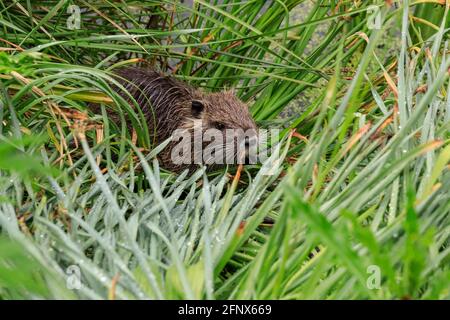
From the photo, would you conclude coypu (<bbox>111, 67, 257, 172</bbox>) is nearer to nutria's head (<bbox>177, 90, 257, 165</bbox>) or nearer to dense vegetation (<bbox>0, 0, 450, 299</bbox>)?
nutria's head (<bbox>177, 90, 257, 165</bbox>)

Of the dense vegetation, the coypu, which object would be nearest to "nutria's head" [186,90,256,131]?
the coypu

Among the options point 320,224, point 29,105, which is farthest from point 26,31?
point 320,224

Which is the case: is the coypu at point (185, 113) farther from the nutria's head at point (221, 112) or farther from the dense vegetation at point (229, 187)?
the dense vegetation at point (229, 187)

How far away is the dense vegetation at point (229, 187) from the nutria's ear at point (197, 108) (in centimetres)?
17

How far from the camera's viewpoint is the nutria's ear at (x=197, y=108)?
3184 mm

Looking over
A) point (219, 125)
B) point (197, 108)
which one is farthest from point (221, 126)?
point (197, 108)

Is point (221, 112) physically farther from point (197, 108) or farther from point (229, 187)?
point (229, 187)

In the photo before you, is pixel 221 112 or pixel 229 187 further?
pixel 221 112

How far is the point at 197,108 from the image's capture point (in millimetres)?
3205

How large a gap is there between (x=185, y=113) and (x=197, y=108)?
6cm

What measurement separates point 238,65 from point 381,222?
1041mm
